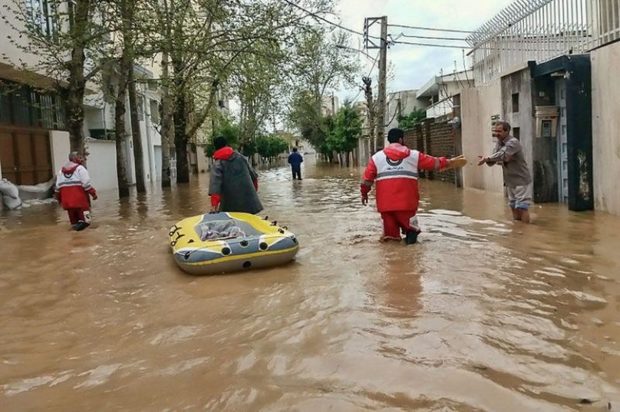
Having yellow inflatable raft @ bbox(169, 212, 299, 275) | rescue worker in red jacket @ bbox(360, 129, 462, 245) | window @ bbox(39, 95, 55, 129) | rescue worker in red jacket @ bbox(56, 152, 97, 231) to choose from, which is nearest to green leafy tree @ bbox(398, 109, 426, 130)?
window @ bbox(39, 95, 55, 129)

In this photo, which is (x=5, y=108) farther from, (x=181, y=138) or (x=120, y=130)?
(x=181, y=138)

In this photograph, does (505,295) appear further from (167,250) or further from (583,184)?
(583,184)

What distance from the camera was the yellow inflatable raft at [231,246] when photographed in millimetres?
7000

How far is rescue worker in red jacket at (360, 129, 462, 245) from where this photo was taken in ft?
26.6

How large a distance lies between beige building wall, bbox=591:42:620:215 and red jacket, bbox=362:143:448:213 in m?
3.61

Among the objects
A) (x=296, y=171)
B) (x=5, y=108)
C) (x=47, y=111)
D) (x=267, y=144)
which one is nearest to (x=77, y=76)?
(x=5, y=108)

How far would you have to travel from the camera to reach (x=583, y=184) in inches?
426

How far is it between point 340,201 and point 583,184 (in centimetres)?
642

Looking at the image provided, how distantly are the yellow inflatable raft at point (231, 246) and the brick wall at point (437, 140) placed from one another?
11.8 meters

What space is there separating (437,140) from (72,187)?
14.4 metres

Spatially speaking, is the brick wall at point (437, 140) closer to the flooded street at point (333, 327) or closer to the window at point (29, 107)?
the flooded street at point (333, 327)

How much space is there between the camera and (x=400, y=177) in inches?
319

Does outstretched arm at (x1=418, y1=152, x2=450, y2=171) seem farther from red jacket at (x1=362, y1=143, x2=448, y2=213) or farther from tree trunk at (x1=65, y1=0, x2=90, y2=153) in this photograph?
tree trunk at (x1=65, y1=0, x2=90, y2=153)

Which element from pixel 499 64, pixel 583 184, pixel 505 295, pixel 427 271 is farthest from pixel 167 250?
pixel 499 64
